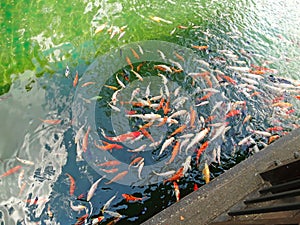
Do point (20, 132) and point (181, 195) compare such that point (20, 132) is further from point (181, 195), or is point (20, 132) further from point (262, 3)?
point (262, 3)

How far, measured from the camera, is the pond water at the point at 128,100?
3174 millimetres

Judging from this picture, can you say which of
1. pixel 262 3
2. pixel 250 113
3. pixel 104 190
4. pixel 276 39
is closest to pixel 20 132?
pixel 104 190

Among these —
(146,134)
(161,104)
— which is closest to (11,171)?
(146,134)

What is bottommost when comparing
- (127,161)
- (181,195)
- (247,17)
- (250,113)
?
(181,195)

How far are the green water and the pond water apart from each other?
0.02 m

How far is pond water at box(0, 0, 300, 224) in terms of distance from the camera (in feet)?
10.4

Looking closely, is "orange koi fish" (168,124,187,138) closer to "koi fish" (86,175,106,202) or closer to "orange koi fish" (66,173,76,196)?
"koi fish" (86,175,106,202)

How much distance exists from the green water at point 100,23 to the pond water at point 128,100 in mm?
22

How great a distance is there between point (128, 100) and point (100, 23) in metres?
1.85

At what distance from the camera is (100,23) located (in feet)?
16.9

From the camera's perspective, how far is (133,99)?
13.0 ft

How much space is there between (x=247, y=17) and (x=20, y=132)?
14.5 ft

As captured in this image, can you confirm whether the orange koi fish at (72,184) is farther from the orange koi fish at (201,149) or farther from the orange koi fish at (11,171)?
the orange koi fish at (201,149)

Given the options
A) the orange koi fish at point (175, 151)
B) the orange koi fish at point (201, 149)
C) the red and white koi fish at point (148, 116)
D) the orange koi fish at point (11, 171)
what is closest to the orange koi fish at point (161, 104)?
the red and white koi fish at point (148, 116)
